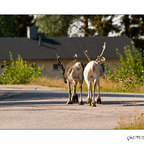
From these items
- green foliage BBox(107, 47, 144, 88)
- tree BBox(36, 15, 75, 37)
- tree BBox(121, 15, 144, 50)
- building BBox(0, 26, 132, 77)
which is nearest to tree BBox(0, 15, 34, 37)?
tree BBox(36, 15, 75, 37)

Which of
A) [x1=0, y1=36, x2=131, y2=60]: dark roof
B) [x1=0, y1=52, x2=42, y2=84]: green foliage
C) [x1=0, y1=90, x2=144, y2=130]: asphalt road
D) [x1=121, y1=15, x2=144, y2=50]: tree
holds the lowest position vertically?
[x1=0, y1=52, x2=42, y2=84]: green foliage

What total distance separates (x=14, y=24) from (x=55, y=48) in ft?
32.8

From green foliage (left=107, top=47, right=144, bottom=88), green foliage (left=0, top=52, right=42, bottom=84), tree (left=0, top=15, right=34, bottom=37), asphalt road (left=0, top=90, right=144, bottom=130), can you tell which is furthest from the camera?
tree (left=0, top=15, right=34, bottom=37)

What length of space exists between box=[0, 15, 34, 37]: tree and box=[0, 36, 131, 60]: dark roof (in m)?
5.90

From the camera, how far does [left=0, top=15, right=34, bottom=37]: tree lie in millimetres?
60750

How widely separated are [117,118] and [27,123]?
8.62 ft

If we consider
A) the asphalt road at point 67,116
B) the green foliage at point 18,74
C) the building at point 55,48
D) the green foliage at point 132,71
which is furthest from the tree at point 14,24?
the asphalt road at point 67,116

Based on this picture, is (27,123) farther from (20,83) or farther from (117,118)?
(20,83)

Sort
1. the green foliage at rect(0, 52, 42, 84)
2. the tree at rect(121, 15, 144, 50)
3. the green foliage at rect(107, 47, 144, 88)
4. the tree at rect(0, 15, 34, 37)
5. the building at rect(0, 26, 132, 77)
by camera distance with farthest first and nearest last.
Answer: the tree at rect(0, 15, 34, 37) < the building at rect(0, 26, 132, 77) < the tree at rect(121, 15, 144, 50) < the green foliage at rect(0, 52, 42, 84) < the green foliage at rect(107, 47, 144, 88)

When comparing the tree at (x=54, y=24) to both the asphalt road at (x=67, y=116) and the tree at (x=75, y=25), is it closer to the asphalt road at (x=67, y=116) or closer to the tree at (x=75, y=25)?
the tree at (x=75, y=25)

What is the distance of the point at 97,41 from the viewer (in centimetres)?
5341

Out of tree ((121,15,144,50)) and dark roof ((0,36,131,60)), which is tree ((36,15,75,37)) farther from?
tree ((121,15,144,50))

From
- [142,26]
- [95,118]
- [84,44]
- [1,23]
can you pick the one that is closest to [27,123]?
[95,118]

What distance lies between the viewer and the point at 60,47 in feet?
179
